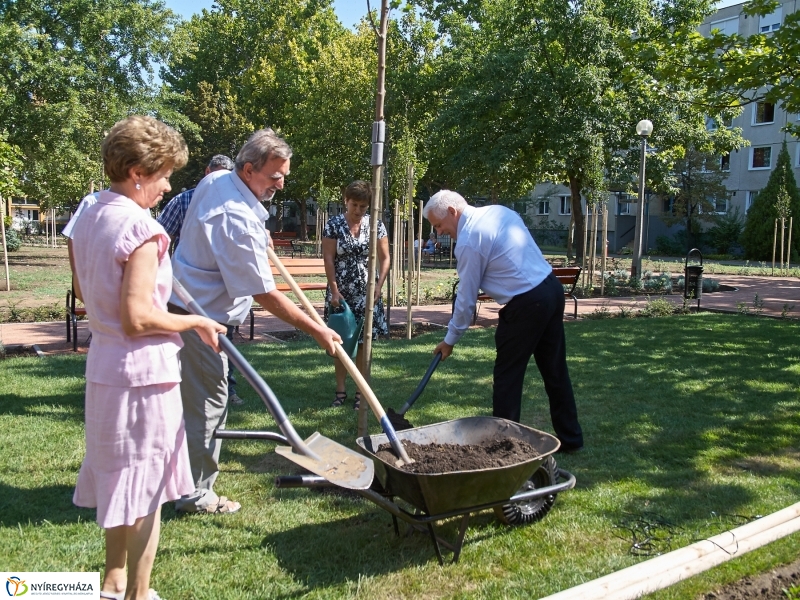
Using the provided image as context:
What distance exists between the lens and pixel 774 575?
304 cm

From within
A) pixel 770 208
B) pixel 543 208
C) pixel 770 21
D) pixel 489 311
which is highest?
pixel 770 21

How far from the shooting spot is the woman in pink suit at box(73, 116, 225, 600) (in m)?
2.19

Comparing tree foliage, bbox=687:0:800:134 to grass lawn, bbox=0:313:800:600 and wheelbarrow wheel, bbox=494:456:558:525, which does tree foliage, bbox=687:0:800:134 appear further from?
wheelbarrow wheel, bbox=494:456:558:525

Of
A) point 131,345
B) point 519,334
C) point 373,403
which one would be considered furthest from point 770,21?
point 131,345

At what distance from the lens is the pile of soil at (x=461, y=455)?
315cm

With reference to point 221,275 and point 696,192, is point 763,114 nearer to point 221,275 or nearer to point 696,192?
point 696,192

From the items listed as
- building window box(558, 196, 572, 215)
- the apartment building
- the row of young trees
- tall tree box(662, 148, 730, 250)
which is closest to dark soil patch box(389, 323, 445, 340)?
the row of young trees

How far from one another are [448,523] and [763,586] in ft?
Result: 4.58

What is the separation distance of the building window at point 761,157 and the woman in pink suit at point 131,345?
127ft

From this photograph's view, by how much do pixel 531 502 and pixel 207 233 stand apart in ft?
6.61

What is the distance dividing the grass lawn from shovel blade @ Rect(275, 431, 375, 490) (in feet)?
1.52

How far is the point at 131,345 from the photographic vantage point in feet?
7.33

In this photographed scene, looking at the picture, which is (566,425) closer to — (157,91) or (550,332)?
(550,332)

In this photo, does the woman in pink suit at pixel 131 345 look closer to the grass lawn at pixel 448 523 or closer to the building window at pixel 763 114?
the grass lawn at pixel 448 523
